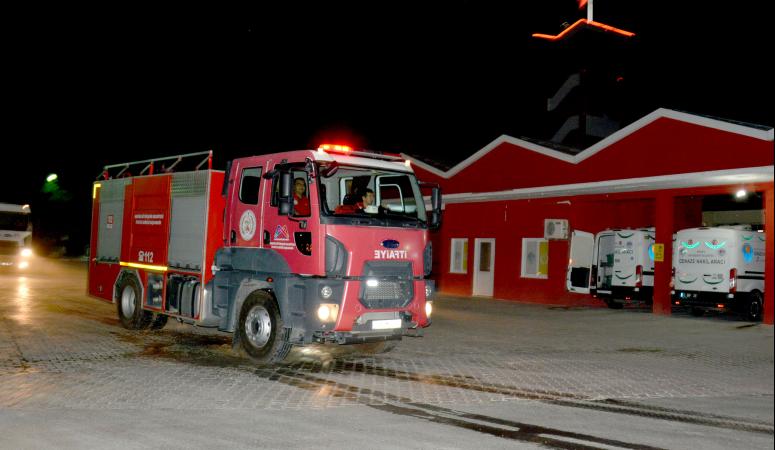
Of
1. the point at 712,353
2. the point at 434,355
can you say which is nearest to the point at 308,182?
the point at 434,355

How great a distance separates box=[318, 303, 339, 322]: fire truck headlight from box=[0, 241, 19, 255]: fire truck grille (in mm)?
24664

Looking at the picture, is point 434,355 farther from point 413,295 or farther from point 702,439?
point 702,439

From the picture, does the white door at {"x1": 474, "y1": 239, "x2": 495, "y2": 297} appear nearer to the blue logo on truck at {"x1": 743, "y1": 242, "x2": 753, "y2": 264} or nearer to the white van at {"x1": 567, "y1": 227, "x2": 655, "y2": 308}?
the white van at {"x1": 567, "y1": 227, "x2": 655, "y2": 308}

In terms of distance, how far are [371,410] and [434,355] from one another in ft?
14.4

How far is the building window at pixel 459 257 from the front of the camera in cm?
2767

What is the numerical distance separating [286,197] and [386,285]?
6.16ft

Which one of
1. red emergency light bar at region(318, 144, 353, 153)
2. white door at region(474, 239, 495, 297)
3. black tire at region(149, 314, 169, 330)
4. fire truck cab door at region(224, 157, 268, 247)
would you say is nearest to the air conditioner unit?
white door at region(474, 239, 495, 297)

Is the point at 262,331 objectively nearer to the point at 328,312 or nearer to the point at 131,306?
the point at 328,312

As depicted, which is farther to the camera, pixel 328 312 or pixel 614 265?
pixel 614 265

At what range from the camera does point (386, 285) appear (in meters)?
10.1

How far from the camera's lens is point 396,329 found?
1016cm

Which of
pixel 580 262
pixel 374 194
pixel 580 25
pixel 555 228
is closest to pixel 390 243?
pixel 374 194

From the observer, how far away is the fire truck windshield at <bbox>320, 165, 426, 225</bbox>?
9977 mm

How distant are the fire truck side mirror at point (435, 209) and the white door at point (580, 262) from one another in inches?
521
